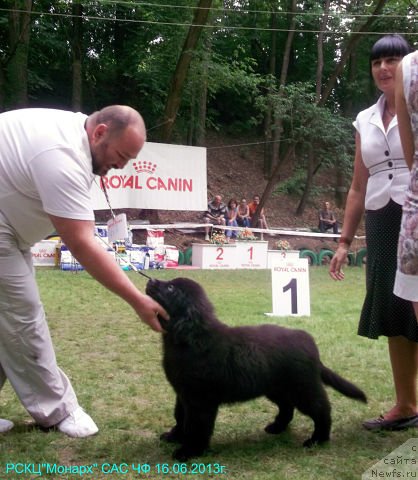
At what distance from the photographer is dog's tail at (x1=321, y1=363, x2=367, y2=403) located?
3012 millimetres

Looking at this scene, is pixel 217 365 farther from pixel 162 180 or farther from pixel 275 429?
pixel 162 180

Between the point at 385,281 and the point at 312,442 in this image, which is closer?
the point at 312,442

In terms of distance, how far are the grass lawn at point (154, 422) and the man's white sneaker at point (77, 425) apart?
5 cm

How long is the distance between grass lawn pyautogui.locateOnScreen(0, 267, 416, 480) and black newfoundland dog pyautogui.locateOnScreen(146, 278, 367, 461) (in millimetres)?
196

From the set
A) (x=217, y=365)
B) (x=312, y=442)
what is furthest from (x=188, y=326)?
(x=312, y=442)

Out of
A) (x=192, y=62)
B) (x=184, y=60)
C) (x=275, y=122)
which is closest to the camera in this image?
(x=184, y=60)

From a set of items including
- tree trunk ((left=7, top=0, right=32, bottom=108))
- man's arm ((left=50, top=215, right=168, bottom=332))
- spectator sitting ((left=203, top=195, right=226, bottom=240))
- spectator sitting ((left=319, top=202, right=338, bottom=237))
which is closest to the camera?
man's arm ((left=50, top=215, right=168, bottom=332))

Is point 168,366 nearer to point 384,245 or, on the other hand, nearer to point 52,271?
point 384,245

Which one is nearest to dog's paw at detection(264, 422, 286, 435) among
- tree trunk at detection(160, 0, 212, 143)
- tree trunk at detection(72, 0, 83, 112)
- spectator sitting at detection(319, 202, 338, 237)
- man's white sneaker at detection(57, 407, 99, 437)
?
man's white sneaker at detection(57, 407, 99, 437)

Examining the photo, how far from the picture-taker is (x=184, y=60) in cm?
1530

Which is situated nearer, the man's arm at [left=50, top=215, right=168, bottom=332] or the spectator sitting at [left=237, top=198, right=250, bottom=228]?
the man's arm at [left=50, top=215, right=168, bottom=332]

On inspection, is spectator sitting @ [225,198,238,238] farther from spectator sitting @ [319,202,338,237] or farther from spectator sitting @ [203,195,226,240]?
spectator sitting @ [319,202,338,237]

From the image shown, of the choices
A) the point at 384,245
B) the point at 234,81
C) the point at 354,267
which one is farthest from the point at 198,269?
the point at 384,245

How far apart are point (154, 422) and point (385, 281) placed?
61.8 inches
